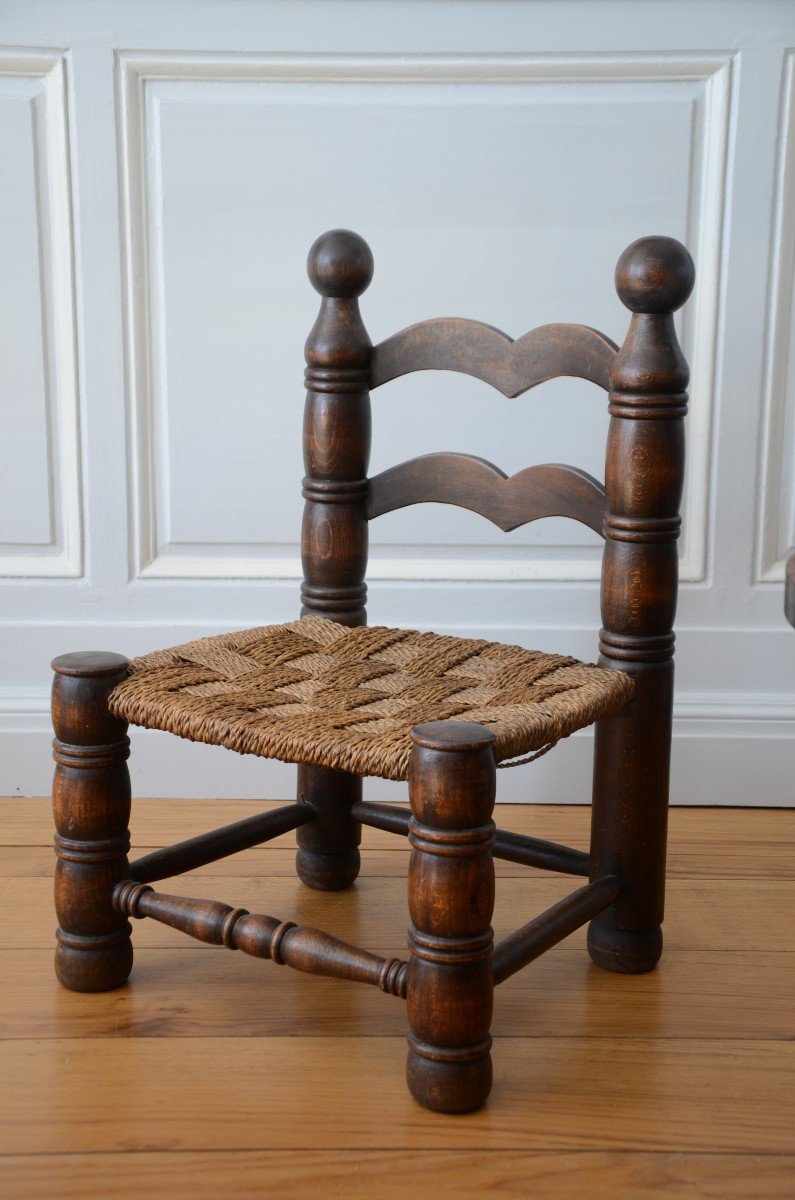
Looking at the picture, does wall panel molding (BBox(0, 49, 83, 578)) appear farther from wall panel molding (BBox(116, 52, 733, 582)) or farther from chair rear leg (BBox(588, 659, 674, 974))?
chair rear leg (BBox(588, 659, 674, 974))

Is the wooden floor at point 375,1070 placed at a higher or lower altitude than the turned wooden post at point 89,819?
lower

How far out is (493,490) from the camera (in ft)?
3.97

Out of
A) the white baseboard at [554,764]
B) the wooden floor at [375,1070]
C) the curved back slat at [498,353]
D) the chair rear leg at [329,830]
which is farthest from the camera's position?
the white baseboard at [554,764]

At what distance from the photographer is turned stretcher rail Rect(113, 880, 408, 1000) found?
0.97 meters

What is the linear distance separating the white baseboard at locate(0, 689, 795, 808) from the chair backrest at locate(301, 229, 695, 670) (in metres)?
0.43

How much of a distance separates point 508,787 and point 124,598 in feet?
1.87

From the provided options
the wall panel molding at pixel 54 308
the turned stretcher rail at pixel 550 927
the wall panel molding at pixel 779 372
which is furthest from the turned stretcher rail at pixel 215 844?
the wall panel molding at pixel 779 372

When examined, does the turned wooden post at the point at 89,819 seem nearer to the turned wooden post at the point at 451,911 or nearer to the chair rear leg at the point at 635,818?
the turned wooden post at the point at 451,911

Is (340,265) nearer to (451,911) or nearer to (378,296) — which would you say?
(378,296)

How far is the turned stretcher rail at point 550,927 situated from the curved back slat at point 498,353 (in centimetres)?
46

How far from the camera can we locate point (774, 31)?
4.97ft

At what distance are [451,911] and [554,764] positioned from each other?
0.78 meters

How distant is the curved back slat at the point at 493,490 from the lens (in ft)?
3.80

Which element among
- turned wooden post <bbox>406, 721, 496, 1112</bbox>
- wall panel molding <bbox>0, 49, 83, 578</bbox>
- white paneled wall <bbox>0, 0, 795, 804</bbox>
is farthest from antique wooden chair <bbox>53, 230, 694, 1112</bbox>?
wall panel molding <bbox>0, 49, 83, 578</bbox>
